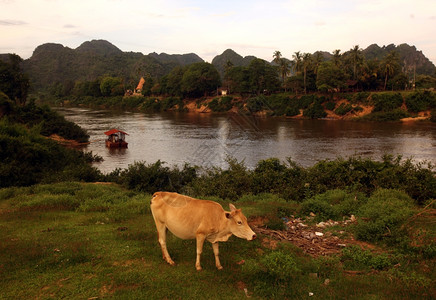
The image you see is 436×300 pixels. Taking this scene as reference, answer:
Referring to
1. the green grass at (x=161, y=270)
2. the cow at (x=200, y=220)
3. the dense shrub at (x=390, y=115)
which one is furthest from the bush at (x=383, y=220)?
the dense shrub at (x=390, y=115)

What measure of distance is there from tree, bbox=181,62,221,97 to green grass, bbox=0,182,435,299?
95.2m

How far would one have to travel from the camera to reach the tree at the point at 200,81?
101688 millimetres

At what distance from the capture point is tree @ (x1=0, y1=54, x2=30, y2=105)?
180ft

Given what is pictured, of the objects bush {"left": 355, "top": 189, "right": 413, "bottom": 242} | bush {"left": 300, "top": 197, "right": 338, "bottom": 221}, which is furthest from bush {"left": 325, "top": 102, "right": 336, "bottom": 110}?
bush {"left": 300, "top": 197, "right": 338, "bottom": 221}

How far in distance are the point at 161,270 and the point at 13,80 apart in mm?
64153

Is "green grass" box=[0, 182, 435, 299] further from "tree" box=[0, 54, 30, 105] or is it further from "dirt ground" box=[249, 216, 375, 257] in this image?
"tree" box=[0, 54, 30, 105]

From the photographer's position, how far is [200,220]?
6.70m

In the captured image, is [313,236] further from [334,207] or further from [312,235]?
[334,207]

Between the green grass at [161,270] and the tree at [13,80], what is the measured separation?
189 feet

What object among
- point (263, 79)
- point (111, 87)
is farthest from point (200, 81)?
point (111, 87)

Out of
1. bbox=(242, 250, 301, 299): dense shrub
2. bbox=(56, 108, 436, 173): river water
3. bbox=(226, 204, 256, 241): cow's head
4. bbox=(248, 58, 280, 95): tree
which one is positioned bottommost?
bbox=(56, 108, 436, 173): river water

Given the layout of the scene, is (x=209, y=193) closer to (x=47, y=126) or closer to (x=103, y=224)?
(x=103, y=224)

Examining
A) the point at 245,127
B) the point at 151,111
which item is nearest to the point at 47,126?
the point at 245,127

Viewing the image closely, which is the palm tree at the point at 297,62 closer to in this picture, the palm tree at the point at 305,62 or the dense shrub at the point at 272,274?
the palm tree at the point at 305,62
